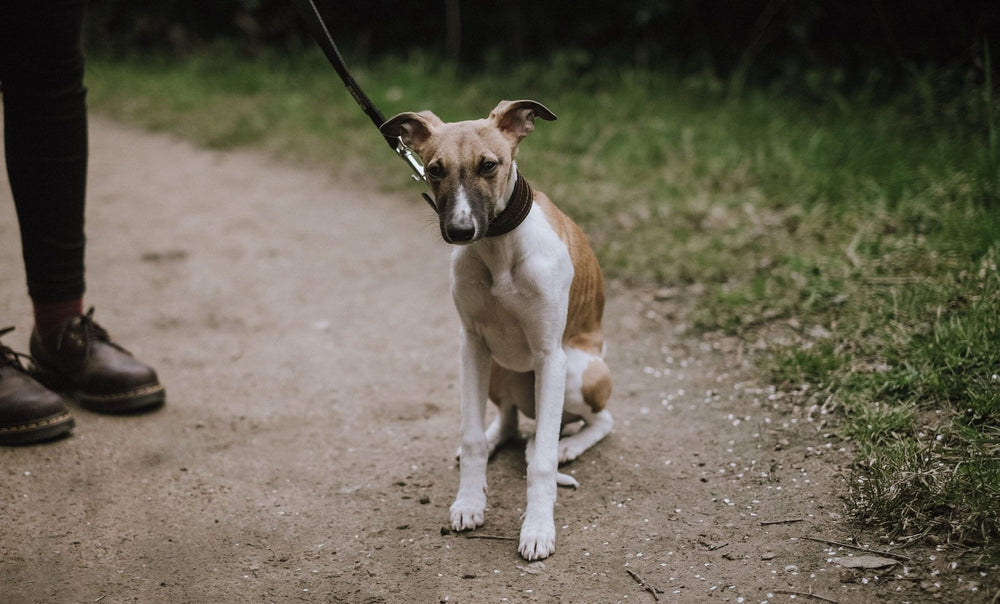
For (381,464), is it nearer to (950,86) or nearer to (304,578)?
(304,578)

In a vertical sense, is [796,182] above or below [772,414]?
above

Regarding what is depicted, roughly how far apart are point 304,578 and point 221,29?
9.39 meters

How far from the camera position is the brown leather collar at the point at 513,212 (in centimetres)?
249

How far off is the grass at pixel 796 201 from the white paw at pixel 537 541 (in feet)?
3.00

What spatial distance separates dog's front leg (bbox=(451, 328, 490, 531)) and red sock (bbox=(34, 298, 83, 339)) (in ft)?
5.21

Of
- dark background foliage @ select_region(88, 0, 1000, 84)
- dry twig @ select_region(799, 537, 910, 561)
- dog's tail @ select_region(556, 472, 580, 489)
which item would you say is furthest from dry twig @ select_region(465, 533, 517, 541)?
dark background foliage @ select_region(88, 0, 1000, 84)

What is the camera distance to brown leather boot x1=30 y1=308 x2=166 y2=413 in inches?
129

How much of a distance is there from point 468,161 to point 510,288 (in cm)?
42

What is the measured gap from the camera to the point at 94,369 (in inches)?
129

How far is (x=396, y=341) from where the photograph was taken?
415 cm

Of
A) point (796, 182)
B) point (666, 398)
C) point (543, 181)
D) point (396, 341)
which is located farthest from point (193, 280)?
point (796, 182)

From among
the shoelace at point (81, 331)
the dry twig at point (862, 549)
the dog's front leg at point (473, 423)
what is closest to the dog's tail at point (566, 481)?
the dog's front leg at point (473, 423)

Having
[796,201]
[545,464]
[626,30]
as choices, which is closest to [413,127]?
[545,464]

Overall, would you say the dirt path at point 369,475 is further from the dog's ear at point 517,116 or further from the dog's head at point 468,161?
the dog's ear at point 517,116
